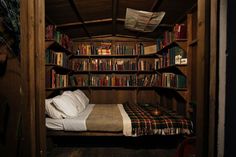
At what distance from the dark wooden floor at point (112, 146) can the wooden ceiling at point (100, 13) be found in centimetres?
200

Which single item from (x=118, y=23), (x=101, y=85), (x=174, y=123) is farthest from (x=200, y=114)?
(x=101, y=85)

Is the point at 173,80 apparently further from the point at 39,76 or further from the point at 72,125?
the point at 39,76

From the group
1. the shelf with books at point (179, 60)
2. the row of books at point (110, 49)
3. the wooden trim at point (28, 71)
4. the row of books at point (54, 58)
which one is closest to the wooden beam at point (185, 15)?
the shelf with books at point (179, 60)

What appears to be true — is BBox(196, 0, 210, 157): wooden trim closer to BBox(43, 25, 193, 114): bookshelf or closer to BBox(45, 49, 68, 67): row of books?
BBox(45, 49, 68, 67): row of books

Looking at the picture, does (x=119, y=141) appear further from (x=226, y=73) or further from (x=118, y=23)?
(x=226, y=73)

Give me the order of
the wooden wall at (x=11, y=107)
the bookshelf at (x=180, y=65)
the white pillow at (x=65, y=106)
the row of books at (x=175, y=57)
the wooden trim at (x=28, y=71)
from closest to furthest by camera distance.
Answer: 1. the wooden trim at (x=28, y=71)
2. the wooden wall at (x=11, y=107)
3. the white pillow at (x=65, y=106)
4. the bookshelf at (x=180, y=65)
5. the row of books at (x=175, y=57)

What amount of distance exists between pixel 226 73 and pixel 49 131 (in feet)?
8.15

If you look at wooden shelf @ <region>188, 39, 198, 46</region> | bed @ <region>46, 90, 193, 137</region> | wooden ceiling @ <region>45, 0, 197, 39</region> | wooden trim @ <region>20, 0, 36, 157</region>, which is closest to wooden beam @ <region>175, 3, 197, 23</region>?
wooden ceiling @ <region>45, 0, 197, 39</region>

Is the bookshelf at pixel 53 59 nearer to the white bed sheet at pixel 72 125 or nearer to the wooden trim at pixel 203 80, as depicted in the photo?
the white bed sheet at pixel 72 125

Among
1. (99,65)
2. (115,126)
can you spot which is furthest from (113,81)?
(115,126)

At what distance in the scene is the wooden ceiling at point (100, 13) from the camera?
111 inches

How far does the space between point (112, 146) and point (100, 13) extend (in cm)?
225

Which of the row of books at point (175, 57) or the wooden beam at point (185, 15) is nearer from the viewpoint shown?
the wooden beam at point (185, 15)

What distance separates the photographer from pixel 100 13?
3396 millimetres
